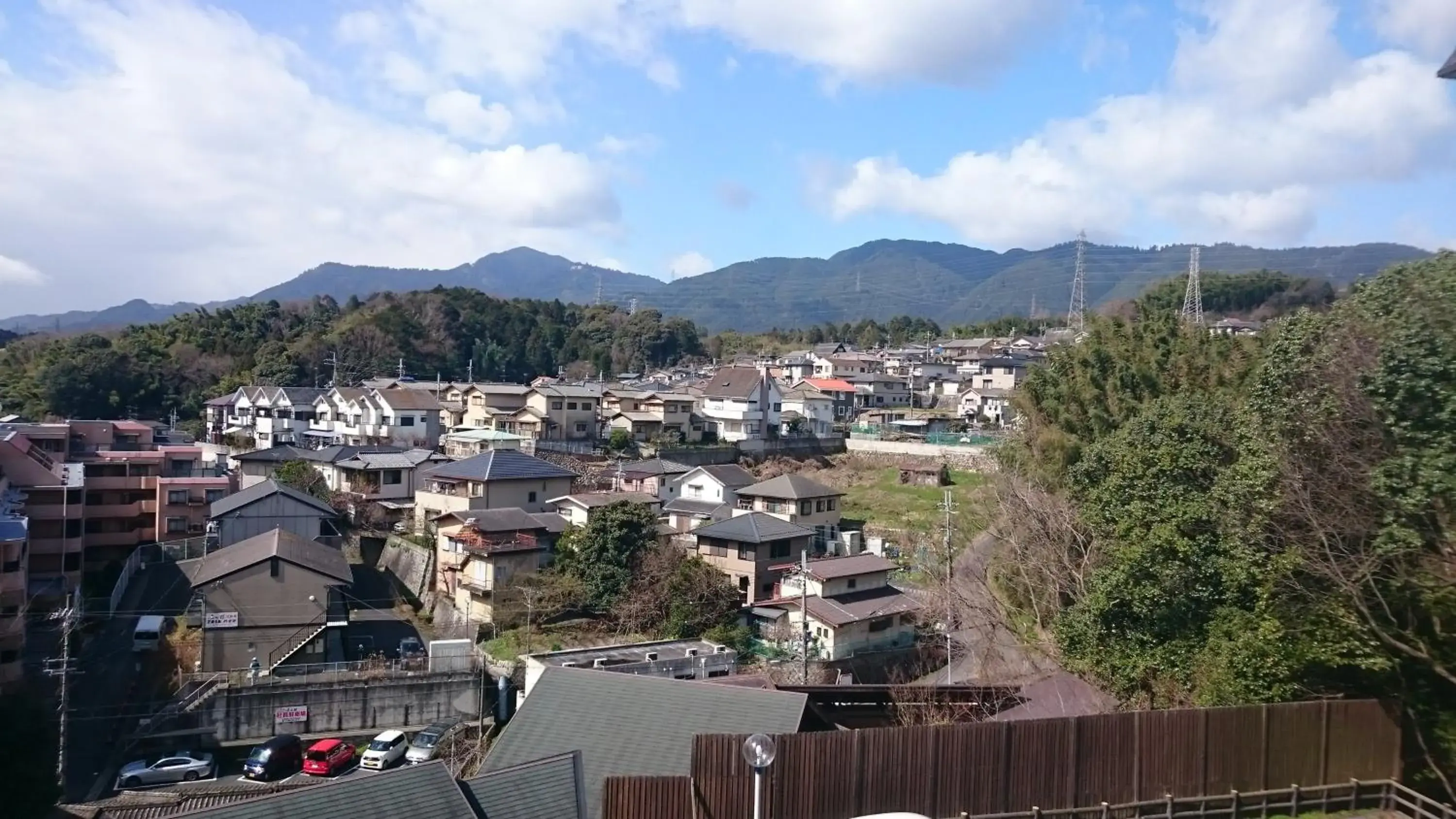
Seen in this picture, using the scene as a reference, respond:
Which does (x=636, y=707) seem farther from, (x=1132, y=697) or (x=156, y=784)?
(x=156, y=784)

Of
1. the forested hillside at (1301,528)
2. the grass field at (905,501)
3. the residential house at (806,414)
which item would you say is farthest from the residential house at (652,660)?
the residential house at (806,414)

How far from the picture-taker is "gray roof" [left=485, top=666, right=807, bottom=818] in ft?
26.6

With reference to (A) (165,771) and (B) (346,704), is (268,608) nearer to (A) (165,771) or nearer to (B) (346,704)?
(B) (346,704)

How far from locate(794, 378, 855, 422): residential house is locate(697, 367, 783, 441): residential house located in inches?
211

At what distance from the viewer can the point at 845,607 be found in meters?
18.8

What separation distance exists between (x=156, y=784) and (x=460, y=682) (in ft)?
15.3

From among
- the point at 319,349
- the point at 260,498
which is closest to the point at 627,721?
the point at 260,498

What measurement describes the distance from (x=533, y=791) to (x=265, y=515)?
18424 mm

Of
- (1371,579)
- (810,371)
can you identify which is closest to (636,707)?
(1371,579)

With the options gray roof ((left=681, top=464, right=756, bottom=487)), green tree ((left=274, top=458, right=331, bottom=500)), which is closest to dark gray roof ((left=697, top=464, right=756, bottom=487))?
gray roof ((left=681, top=464, right=756, bottom=487))

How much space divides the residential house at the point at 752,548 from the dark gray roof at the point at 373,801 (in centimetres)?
1412

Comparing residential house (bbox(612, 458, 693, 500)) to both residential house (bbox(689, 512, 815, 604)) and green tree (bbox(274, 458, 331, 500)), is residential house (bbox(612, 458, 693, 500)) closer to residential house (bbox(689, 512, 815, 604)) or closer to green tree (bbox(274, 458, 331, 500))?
residential house (bbox(689, 512, 815, 604))

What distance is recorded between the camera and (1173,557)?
397 inches

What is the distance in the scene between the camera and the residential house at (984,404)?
42.3m
